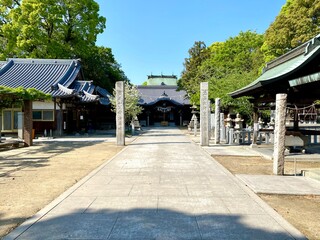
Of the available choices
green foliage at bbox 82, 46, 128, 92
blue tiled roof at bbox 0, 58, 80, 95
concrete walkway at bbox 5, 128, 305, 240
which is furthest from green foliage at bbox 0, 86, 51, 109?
green foliage at bbox 82, 46, 128, 92

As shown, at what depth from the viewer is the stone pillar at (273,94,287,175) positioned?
807cm

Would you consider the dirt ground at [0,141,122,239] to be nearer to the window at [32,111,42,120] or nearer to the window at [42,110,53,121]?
the window at [42,110,53,121]

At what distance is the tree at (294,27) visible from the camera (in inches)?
865

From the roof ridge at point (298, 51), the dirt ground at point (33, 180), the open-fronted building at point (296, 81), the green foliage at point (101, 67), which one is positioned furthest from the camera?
the green foliage at point (101, 67)

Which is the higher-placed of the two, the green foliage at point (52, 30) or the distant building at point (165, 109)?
the green foliage at point (52, 30)

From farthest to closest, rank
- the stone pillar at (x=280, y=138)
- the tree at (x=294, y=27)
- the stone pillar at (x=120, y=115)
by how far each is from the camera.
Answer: the tree at (x=294, y=27)
the stone pillar at (x=120, y=115)
the stone pillar at (x=280, y=138)

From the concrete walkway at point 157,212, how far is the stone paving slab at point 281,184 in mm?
319

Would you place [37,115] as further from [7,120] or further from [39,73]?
[39,73]

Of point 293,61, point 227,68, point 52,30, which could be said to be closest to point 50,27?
point 52,30

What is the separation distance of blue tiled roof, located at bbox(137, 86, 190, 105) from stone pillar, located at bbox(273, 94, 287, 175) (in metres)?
32.8

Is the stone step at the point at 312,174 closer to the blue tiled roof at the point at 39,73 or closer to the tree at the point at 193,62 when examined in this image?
the blue tiled roof at the point at 39,73

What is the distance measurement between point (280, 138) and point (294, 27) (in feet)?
61.2

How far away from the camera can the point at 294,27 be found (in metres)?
23.0

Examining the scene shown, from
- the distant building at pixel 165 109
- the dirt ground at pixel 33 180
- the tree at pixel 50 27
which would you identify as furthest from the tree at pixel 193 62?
the dirt ground at pixel 33 180
